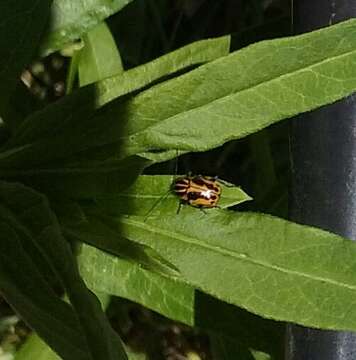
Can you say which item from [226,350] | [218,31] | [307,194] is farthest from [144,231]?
[218,31]

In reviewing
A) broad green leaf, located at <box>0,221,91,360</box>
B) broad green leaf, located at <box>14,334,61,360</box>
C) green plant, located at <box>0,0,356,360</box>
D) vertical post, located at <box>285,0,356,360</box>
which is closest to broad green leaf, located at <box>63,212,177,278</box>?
green plant, located at <box>0,0,356,360</box>

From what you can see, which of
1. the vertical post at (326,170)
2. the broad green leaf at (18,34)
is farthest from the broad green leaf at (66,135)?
the vertical post at (326,170)

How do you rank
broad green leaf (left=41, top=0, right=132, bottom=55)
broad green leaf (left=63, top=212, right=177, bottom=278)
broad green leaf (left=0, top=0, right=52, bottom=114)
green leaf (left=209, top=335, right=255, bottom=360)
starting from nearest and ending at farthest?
broad green leaf (left=63, top=212, right=177, bottom=278) < broad green leaf (left=0, top=0, right=52, bottom=114) < broad green leaf (left=41, top=0, right=132, bottom=55) < green leaf (left=209, top=335, right=255, bottom=360)

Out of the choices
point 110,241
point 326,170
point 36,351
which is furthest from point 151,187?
point 36,351

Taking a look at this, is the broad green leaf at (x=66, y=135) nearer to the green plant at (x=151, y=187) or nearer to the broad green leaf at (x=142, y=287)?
the green plant at (x=151, y=187)

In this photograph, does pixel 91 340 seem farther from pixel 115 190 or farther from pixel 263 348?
pixel 263 348

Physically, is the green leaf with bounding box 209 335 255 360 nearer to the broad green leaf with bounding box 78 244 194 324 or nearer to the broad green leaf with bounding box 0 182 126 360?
the broad green leaf with bounding box 78 244 194 324

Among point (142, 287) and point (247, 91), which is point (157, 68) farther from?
point (142, 287)
